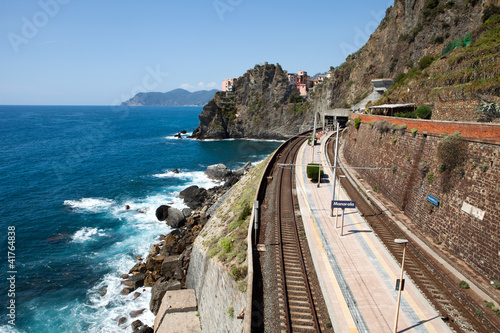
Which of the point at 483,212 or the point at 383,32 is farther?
the point at 383,32

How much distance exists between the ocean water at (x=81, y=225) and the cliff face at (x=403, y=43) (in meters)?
28.5

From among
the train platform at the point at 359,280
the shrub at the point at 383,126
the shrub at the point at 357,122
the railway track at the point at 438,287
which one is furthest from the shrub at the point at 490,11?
the railway track at the point at 438,287

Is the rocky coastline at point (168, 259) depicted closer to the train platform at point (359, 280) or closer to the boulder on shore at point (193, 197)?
the boulder on shore at point (193, 197)

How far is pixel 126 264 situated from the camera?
25562 mm

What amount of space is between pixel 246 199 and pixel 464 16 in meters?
35.4

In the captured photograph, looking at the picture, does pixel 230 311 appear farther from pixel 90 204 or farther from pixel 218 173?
pixel 218 173

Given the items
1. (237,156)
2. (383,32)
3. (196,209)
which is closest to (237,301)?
(196,209)

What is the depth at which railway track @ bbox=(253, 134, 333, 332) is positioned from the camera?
35.0ft

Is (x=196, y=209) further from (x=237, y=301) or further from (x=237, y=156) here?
(x=237, y=156)

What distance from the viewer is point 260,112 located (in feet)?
322

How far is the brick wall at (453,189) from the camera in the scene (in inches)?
475

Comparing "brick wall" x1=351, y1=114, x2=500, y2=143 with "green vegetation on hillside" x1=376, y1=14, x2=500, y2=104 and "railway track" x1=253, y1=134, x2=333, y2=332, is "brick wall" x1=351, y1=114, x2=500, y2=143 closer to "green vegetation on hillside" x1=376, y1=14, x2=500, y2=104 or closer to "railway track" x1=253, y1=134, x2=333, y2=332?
"green vegetation on hillside" x1=376, y1=14, x2=500, y2=104

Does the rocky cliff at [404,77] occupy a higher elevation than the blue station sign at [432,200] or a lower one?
higher

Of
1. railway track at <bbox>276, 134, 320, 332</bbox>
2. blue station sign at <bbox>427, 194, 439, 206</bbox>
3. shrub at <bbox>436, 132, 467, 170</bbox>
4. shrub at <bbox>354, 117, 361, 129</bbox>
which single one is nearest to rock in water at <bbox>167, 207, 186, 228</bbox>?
railway track at <bbox>276, 134, 320, 332</bbox>
